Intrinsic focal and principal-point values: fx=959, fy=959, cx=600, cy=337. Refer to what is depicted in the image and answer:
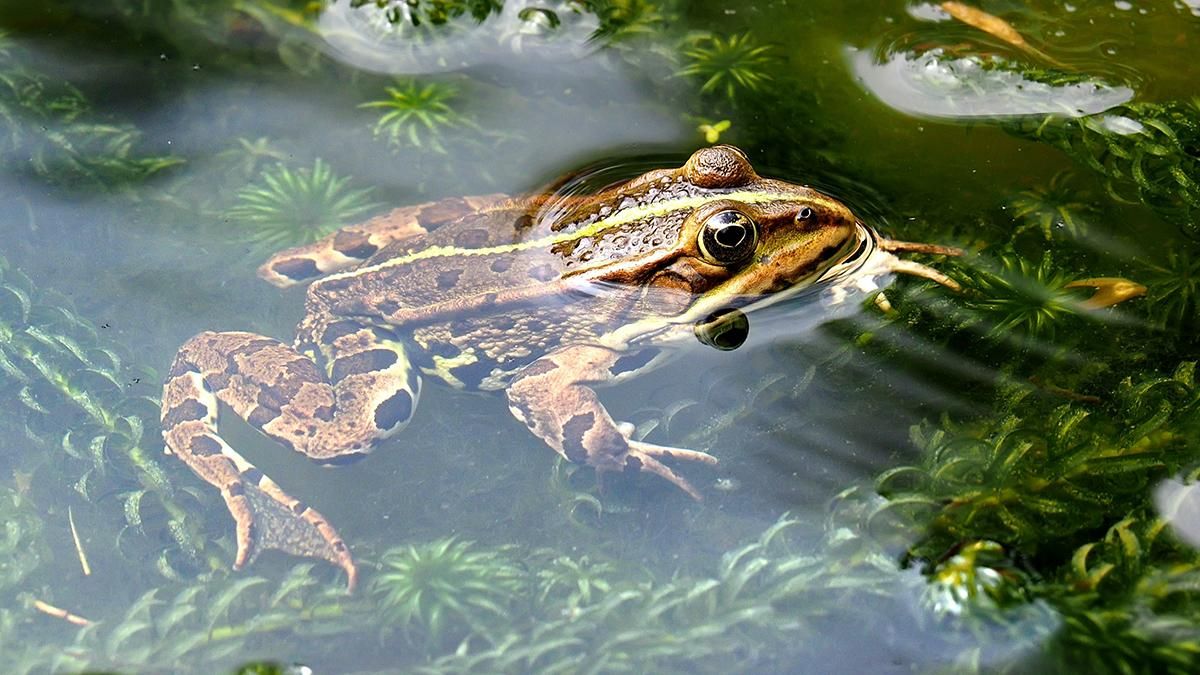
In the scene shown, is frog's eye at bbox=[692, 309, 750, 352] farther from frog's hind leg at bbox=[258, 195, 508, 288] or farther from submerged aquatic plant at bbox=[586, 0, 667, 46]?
submerged aquatic plant at bbox=[586, 0, 667, 46]

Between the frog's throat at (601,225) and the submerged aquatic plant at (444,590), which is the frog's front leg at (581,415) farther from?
the submerged aquatic plant at (444,590)

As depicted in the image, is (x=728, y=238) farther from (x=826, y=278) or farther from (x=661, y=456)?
(x=661, y=456)

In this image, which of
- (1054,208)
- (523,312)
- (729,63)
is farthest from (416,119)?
(1054,208)

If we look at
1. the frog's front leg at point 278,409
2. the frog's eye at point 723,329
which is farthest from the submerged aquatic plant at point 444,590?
the frog's eye at point 723,329

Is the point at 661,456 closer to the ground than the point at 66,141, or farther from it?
closer to the ground

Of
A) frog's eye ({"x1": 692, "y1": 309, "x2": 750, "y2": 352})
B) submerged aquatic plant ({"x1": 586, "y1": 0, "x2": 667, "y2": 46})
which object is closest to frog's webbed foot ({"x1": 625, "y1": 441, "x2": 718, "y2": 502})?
frog's eye ({"x1": 692, "y1": 309, "x2": 750, "y2": 352})

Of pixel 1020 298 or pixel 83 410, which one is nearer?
pixel 1020 298

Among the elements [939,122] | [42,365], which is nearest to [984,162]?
[939,122]
